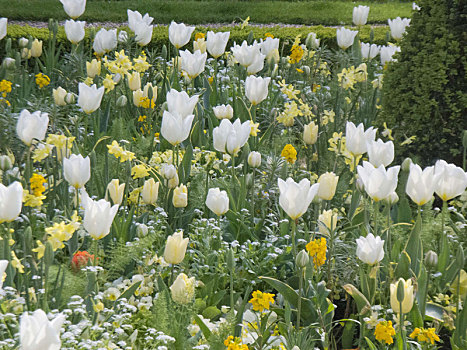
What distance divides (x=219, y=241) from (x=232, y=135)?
0.47 m

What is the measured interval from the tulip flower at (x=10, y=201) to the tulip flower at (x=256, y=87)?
1763mm

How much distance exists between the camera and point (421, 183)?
2.29 m

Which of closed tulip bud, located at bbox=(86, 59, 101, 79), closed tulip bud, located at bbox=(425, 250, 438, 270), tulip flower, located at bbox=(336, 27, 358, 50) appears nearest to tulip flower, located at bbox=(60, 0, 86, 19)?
closed tulip bud, located at bbox=(86, 59, 101, 79)

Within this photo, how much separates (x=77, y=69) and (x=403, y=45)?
92.4 inches

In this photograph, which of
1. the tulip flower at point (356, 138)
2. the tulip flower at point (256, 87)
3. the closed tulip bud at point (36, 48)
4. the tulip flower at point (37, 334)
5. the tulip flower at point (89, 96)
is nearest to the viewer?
the tulip flower at point (37, 334)

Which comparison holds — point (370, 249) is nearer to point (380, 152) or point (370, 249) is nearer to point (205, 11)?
point (380, 152)

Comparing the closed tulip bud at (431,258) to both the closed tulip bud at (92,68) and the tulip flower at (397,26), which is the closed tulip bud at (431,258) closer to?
the closed tulip bud at (92,68)

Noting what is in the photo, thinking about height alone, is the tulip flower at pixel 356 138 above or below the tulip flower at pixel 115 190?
above

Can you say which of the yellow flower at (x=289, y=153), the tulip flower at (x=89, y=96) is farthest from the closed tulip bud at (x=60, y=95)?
the yellow flower at (x=289, y=153)

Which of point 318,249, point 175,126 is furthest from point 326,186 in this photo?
point 175,126

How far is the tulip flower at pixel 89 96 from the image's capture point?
3.03 metres

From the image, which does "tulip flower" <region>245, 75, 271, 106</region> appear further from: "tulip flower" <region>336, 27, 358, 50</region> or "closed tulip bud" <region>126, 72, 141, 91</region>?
"tulip flower" <region>336, 27, 358, 50</region>

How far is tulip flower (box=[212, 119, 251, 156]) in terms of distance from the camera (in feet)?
9.41

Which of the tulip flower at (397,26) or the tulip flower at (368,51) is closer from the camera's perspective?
the tulip flower at (397,26)
